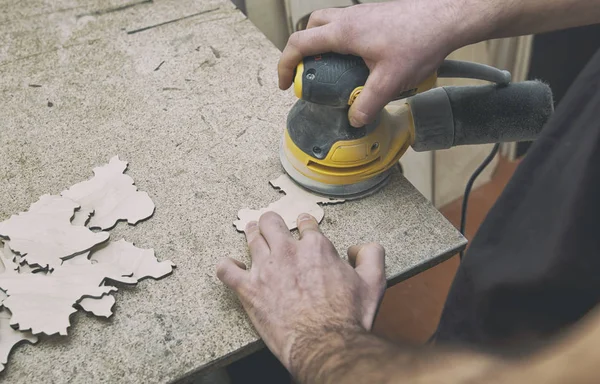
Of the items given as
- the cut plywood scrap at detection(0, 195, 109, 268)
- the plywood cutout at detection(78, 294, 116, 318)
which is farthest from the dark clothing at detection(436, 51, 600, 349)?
the cut plywood scrap at detection(0, 195, 109, 268)

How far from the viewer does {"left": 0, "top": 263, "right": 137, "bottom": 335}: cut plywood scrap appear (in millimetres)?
780

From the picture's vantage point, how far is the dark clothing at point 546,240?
710mm

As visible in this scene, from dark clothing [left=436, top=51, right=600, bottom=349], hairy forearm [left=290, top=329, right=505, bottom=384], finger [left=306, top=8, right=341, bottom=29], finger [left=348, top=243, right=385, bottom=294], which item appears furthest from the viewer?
finger [left=306, top=8, right=341, bottom=29]

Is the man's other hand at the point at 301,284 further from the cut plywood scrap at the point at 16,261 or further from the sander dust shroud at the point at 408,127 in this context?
the cut plywood scrap at the point at 16,261

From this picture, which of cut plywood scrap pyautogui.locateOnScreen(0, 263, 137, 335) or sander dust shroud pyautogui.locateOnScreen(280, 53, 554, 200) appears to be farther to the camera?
sander dust shroud pyautogui.locateOnScreen(280, 53, 554, 200)

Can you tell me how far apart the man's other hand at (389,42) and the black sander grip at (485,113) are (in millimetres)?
76

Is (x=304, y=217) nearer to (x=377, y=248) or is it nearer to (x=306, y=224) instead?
(x=306, y=224)

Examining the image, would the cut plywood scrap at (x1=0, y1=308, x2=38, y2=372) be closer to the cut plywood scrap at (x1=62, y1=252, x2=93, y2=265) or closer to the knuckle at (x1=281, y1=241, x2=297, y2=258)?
the cut plywood scrap at (x1=62, y1=252, x2=93, y2=265)

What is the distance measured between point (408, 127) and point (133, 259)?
51 cm

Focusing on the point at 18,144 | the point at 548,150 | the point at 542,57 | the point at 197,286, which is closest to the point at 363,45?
the point at 548,150

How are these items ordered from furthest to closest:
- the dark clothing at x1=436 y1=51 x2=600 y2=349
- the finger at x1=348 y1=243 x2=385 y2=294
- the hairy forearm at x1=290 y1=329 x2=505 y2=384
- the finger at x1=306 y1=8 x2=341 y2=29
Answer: the finger at x1=306 y1=8 x2=341 y2=29, the finger at x1=348 y1=243 x2=385 y2=294, the dark clothing at x1=436 y1=51 x2=600 y2=349, the hairy forearm at x1=290 y1=329 x2=505 y2=384

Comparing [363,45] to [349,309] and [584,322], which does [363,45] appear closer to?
[349,309]

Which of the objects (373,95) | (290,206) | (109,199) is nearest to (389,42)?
(373,95)

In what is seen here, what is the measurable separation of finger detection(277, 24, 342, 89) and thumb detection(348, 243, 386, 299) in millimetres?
316
